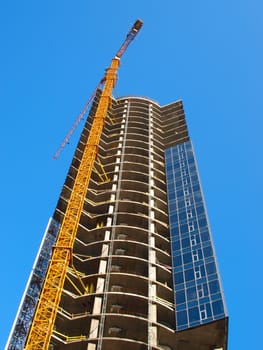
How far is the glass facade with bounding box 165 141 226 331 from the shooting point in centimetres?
3888

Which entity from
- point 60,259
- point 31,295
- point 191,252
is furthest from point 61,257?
point 191,252

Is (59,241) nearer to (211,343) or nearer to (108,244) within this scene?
(108,244)

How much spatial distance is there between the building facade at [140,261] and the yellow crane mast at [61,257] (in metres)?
1.40

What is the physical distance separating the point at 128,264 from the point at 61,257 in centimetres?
563

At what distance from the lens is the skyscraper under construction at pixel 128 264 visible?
1451 inches

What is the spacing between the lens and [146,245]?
145ft

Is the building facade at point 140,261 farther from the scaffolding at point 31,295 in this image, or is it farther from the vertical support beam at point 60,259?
the vertical support beam at point 60,259

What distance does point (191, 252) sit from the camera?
4544 cm

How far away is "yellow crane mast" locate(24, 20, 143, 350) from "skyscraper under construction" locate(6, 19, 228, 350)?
9cm

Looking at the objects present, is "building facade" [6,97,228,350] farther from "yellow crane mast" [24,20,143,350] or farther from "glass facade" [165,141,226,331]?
"yellow crane mast" [24,20,143,350]

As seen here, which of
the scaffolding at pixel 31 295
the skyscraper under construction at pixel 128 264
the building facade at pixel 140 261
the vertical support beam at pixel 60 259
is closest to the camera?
the vertical support beam at pixel 60 259

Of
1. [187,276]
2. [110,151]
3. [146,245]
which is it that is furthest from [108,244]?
[110,151]

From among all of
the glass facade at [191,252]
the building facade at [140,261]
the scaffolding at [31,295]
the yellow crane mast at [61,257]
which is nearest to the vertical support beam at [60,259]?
the yellow crane mast at [61,257]

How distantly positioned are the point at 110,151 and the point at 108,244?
72.0 feet
